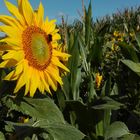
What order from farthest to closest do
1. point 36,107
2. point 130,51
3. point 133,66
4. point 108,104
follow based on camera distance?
point 130,51 < point 133,66 < point 108,104 < point 36,107

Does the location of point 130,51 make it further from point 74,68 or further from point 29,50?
point 29,50

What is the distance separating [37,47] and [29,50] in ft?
0.13

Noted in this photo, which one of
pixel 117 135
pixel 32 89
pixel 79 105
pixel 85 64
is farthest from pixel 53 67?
pixel 85 64

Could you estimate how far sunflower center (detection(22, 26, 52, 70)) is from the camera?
71.0 inches

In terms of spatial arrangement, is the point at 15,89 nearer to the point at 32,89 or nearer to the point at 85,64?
the point at 32,89

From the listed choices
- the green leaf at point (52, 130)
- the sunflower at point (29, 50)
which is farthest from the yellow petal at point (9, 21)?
the green leaf at point (52, 130)

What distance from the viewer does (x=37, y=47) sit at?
1828 millimetres

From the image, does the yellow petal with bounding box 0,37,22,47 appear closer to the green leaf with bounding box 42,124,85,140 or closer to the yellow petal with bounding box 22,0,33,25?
the yellow petal with bounding box 22,0,33,25

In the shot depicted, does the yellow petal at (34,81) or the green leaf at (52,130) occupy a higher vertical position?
the yellow petal at (34,81)

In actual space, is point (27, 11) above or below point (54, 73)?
above

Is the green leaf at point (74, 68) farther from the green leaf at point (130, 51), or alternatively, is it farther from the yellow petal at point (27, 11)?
the yellow petal at point (27, 11)

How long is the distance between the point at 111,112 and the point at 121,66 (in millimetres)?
1029

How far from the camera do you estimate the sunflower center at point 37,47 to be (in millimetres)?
1803

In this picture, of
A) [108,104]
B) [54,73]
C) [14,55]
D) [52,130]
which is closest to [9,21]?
[14,55]
